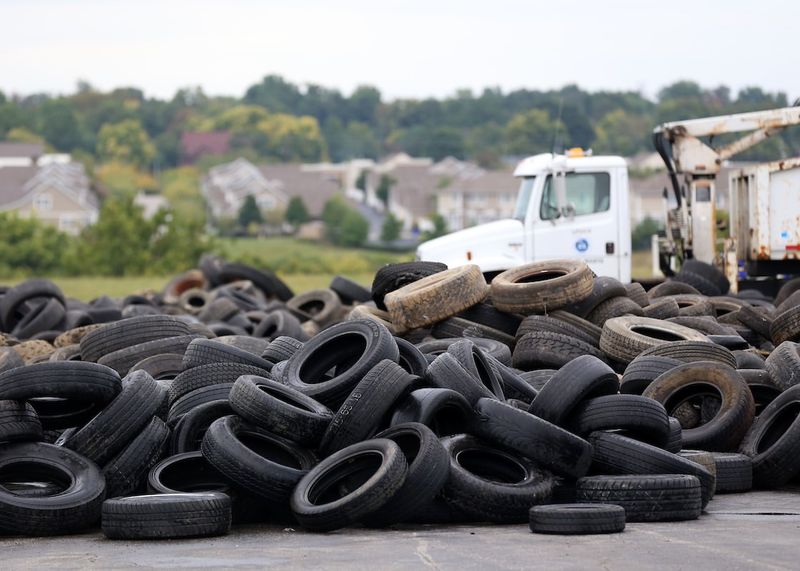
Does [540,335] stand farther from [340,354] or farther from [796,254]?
[796,254]

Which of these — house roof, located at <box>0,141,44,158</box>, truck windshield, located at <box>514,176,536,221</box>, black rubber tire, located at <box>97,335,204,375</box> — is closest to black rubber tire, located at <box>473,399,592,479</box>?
black rubber tire, located at <box>97,335,204,375</box>

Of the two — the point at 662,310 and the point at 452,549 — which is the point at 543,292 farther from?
the point at 452,549

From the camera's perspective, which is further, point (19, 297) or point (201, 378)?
point (19, 297)

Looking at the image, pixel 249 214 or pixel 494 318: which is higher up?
pixel 494 318

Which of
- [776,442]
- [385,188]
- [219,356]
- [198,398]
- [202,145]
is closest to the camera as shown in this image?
[776,442]

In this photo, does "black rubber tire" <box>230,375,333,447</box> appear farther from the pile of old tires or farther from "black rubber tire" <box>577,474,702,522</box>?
"black rubber tire" <box>577,474,702,522</box>

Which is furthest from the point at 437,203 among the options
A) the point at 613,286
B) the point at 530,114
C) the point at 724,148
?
the point at 613,286

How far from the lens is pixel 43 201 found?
389ft

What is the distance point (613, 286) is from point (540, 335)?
201 centimetres

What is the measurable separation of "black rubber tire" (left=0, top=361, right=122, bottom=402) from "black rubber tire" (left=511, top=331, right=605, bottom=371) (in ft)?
15.9

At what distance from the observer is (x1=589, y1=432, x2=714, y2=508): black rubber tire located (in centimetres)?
910

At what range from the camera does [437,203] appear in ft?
438

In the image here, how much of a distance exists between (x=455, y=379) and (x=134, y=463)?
2429 mm

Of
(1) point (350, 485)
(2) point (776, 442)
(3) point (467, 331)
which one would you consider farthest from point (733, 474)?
(3) point (467, 331)
